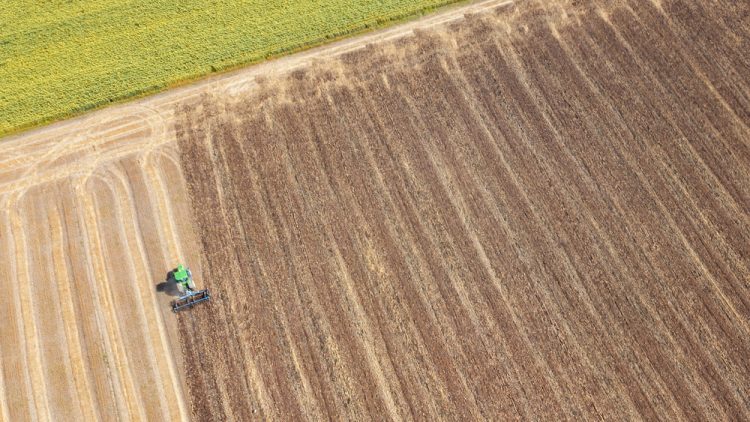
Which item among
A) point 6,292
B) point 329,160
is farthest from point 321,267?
point 6,292

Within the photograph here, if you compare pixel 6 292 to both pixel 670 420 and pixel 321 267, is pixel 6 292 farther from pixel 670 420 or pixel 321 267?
pixel 670 420

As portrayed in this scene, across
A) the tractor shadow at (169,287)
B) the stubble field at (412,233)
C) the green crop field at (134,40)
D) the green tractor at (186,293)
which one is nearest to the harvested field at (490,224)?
the stubble field at (412,233)

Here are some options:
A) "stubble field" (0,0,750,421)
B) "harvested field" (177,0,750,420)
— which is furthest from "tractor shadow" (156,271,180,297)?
"harvested field" (177,0,750,420)

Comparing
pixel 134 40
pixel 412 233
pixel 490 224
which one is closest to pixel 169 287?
pixel 412 233

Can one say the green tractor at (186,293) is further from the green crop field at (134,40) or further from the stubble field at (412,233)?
the green crop field at (134,40)

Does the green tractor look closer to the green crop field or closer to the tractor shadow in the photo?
the tractor shadow
